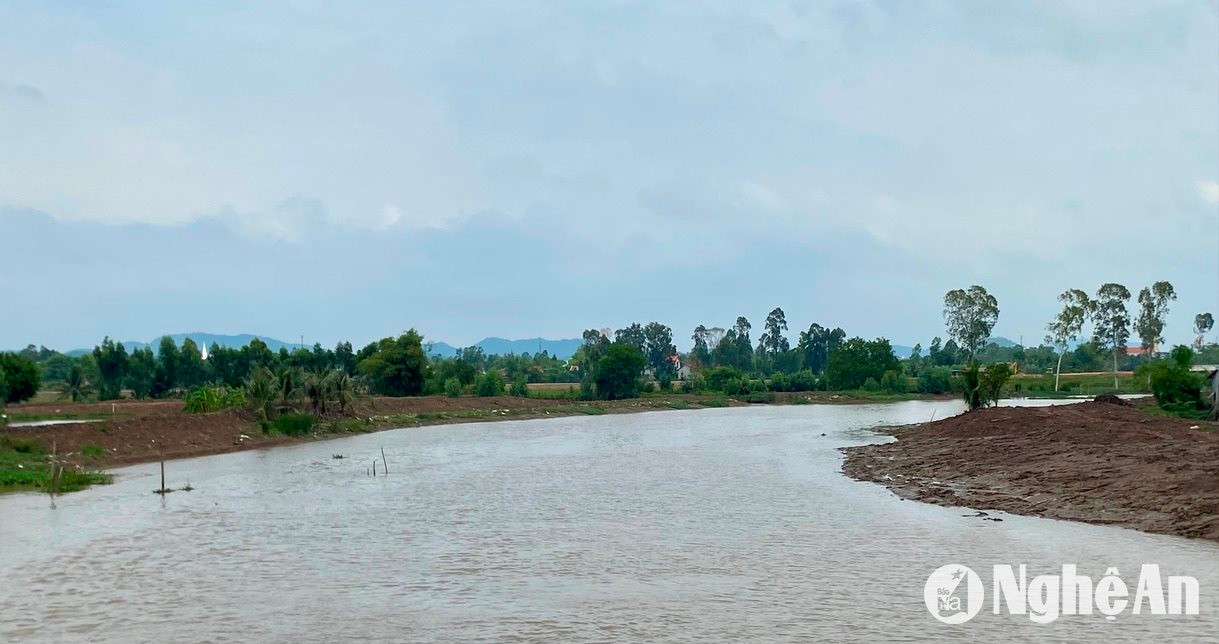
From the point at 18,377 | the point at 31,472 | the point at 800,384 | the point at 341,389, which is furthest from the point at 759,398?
the point at 31,472

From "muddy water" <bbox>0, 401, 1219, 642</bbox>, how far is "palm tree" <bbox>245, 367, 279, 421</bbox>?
592 inches

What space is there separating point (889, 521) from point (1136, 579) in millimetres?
5789

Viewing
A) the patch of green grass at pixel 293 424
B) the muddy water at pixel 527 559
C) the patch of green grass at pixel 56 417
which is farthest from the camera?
the patch of green grass at pixel 56 417

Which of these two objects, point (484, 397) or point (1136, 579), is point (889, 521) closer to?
point (1136, 579)

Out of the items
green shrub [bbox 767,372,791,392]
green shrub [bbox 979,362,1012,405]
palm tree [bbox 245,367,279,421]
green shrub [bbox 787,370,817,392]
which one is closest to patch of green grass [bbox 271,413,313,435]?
palm tree [bbox 245,367,279,421]

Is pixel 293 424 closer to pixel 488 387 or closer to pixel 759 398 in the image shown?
pixel 488 387

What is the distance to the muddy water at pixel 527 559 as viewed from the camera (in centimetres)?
1105

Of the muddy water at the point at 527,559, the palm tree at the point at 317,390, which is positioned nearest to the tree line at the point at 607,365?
the palm tree at the point at 317,390

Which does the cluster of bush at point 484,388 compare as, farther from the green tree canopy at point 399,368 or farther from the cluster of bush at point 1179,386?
the cluster of bush at point 1179,386

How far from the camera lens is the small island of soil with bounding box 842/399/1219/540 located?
1728 cm

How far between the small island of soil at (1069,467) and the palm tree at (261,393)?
24502mm

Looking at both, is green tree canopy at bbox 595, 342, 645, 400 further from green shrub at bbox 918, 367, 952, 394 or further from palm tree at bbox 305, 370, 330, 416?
palm tree at bbox 305, 370, 330, 416

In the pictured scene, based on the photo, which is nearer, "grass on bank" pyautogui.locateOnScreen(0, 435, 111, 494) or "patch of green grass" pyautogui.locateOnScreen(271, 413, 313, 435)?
"grass on bank" pyautogui.locateOnScreen(0, 435, 111, 494)

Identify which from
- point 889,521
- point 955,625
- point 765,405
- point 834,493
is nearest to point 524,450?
point 834,493
